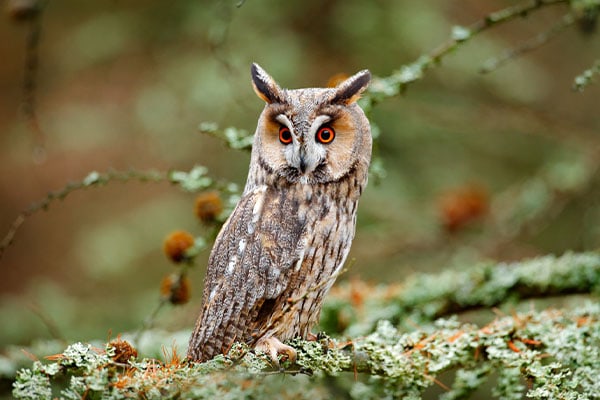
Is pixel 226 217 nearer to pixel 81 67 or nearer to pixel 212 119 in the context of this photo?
pixel 212 119

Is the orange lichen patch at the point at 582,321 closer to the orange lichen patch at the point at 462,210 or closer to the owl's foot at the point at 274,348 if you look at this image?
the owl's foot at the point at 274,348

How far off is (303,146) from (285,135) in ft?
0.38

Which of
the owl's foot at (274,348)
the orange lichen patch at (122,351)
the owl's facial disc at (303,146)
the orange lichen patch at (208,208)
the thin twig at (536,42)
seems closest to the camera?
the orange lichen patch at (122,351)

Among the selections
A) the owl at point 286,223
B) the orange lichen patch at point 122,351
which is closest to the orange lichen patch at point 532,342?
the owl at point 286,223

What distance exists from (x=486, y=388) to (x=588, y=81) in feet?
9.42

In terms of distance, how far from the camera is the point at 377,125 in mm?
4270

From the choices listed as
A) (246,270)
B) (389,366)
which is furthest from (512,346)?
(246,270)

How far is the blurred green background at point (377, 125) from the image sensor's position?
13.3 ft

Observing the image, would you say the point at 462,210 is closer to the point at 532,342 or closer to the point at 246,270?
the point at 532,342

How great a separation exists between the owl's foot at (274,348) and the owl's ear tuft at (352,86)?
84 centimetres

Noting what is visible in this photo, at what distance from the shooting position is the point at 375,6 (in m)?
4.83

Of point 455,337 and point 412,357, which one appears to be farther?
point 455,337

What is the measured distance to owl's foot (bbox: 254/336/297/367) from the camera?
223cm

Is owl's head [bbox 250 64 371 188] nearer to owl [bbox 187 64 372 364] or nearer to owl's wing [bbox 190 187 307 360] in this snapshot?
owl [bbox 187 64 372 364]
